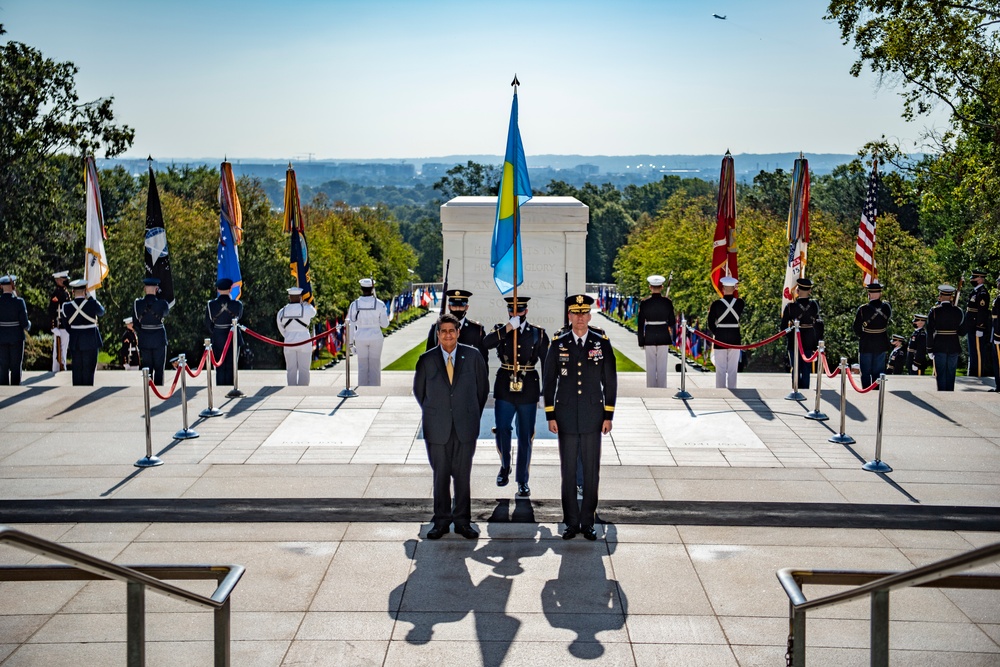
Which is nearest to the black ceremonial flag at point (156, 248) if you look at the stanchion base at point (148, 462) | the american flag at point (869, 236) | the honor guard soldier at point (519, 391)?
the stanchion base at point (148, 462)

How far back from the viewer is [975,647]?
20.8 ft

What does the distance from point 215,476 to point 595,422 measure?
3742 millimetres

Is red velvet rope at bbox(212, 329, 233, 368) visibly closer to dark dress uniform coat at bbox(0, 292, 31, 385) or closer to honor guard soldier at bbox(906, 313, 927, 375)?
dark dress uniform coat at bbox(0, 292, 31, 385)

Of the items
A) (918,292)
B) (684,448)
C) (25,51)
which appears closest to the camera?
(684,448)

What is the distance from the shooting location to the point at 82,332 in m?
14.4

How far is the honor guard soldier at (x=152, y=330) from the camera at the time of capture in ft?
48.1

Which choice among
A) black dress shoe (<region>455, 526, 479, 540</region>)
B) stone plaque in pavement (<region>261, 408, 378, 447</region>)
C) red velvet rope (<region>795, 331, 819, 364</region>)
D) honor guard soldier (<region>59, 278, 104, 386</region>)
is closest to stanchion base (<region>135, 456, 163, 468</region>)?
stone plaque in pavement (<region>261, 408, 378, 447</region>)

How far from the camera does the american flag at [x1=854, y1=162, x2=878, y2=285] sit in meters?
17.5

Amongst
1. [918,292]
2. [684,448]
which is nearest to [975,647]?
[684,448]

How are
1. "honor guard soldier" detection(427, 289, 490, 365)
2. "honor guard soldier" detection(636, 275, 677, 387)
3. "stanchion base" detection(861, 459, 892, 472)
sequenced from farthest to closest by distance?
"honor guard soldier" detection(636, 275, 677, 387)
"honor guard soldier" detection(427, 289, 490, 365)
"stanchion base" detection(861, 459, 892, 472)

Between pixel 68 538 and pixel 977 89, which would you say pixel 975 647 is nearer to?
pixel 68 538

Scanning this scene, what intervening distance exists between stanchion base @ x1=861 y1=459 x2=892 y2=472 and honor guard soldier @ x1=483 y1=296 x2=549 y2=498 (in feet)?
10.5

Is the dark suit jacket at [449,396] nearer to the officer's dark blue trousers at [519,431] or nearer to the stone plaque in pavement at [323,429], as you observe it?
the officer's dark blue trousers at [519,431]

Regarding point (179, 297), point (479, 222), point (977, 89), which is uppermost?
point (977, 89)
